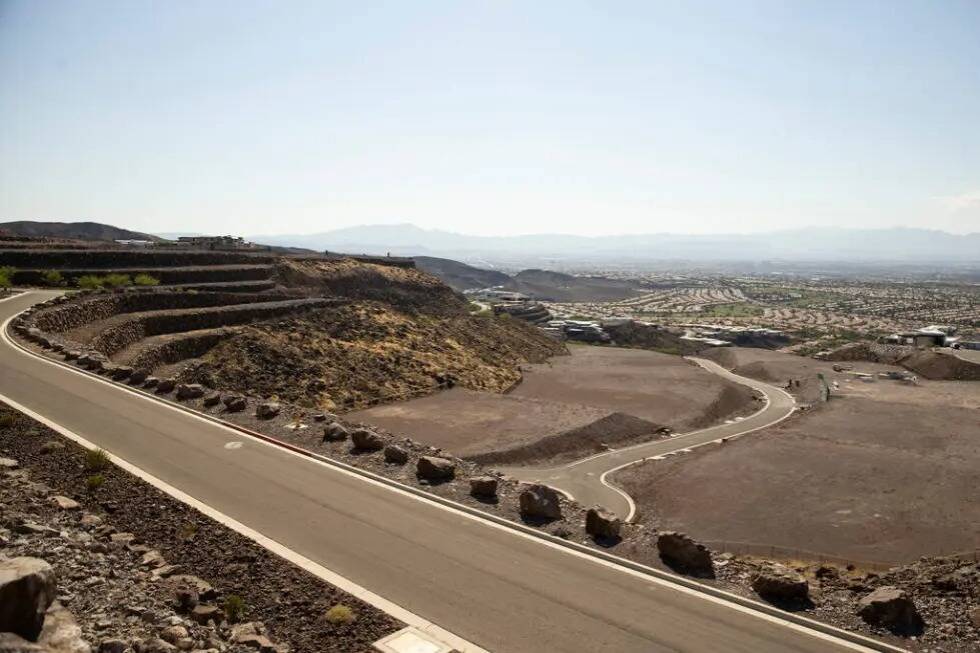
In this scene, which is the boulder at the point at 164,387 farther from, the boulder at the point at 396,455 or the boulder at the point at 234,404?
the boulder at the point at 396,455

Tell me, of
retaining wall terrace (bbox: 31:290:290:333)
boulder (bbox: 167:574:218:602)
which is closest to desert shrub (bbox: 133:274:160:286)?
retaining wall terrace (bbox: 31:290:290:333)

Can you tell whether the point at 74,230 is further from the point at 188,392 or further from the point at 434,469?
the point at 434,469

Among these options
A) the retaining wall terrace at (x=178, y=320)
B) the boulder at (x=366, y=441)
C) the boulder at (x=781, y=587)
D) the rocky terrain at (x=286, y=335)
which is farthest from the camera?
the rocky terrain at (x=286, y=335)

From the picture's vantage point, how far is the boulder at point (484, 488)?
693 inches

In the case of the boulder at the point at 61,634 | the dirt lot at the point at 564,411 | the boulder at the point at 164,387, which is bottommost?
the dirt lot at the point at 564,411

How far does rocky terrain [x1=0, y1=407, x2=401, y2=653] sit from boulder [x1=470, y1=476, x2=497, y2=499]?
5.92 meters

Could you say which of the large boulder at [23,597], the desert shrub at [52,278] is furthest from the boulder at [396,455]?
the desert shrub at [52,278]

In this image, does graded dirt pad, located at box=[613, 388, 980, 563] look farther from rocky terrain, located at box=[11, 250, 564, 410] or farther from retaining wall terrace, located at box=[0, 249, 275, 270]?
retaining wall terrace, located at box=[0, 249, 275, 270]

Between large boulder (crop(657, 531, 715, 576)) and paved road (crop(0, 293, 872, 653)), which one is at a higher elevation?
large boulder (crop(657, 531, 715, 576))

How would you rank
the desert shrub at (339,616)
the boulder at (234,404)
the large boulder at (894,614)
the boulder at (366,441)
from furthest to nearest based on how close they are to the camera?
1. the boulder at (234,404)
2. the boulder at (366,441)
3. the large boulder at (894,614)
4. the desert shrub at (339,616)

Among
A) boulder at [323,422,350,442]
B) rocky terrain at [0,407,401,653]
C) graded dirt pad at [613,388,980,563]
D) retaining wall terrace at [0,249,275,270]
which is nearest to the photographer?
rocky terrain at [0,407,401,653]

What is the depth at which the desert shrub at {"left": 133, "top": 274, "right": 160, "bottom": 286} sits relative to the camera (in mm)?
53713

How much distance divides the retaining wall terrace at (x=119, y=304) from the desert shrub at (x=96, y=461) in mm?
25225

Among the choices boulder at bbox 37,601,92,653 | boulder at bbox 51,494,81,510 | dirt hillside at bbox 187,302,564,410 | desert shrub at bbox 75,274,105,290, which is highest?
desert shrub at bbox 75,274,105,290
